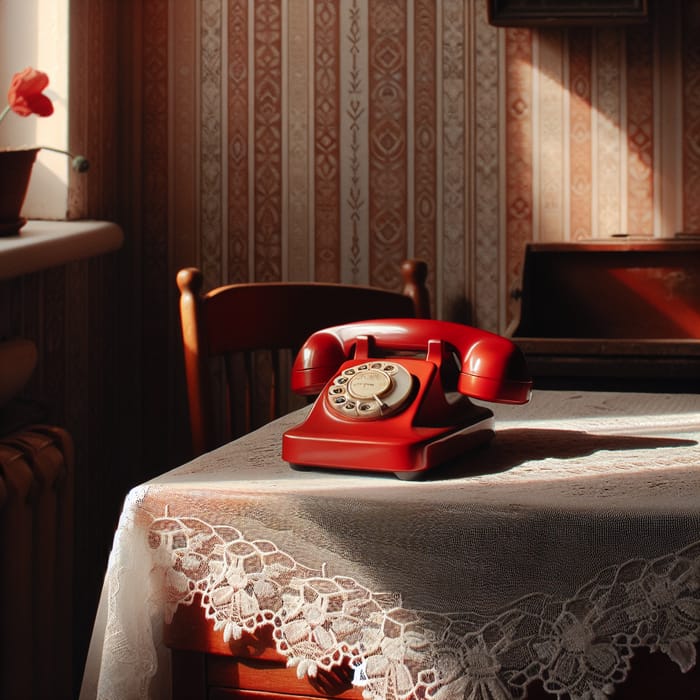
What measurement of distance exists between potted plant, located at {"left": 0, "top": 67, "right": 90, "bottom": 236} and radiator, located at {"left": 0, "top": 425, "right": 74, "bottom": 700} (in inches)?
13.6

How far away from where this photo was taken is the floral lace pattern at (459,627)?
0.66m

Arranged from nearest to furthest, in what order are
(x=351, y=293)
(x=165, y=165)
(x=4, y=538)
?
(x=4, y=538)
(x=351, y=293)
(x=165, y=165)

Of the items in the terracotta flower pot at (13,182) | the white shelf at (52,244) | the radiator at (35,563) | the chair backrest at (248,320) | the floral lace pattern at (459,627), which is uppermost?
the terracotta flower pot at (13,182)

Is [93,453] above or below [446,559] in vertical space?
below

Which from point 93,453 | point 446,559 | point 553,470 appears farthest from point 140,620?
point 93,453

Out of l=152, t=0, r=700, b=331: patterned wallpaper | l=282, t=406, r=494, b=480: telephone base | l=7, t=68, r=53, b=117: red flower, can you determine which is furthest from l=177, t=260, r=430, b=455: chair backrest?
l=282, t=406, r=494, b=480: telephone base

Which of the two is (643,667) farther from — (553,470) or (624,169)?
(624,169)

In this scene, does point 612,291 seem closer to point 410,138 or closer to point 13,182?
point 410,138

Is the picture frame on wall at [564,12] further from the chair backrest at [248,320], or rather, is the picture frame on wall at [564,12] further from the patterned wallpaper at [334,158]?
the chair backrest at [248,320]

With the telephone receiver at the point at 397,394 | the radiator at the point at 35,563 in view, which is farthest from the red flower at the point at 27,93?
the telephone receiver at the point at 397,394

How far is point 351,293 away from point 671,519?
1.05 metres

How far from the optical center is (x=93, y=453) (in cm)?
210

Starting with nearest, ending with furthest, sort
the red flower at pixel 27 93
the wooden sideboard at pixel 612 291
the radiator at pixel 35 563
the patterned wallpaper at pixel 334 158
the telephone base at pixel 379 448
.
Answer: the telephone base at pixel 379 448 < the radiator at pixel 35 563 < the red flower at pixel 27 93 < the wooden sideboard at pixel 612 291 < the patterned wallpaper at pixel 334 158

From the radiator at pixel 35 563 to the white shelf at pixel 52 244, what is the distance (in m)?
0.26
